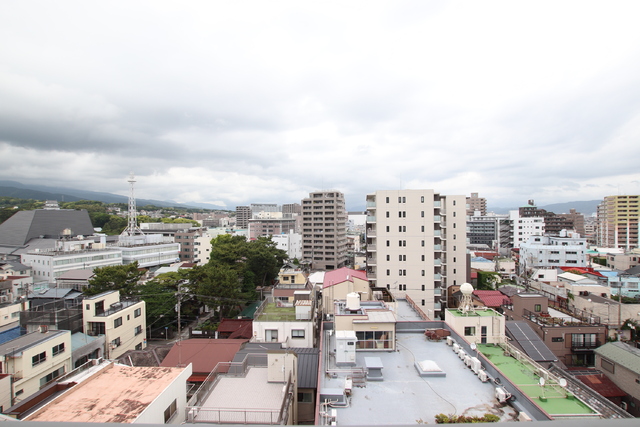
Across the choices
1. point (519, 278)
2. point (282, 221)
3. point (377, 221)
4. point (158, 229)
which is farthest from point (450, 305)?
point (158, 229)

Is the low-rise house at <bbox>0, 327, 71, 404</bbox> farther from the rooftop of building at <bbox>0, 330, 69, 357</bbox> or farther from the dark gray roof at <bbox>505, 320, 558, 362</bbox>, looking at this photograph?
the dark gray roof at <bbox>505, 320, 558, 362</bbox>

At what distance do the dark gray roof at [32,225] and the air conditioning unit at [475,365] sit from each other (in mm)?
50321

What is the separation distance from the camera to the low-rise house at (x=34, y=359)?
9.95m

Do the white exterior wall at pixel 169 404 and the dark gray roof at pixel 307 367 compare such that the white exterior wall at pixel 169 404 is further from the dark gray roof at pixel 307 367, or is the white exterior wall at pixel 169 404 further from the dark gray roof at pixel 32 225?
the dark gray roof at pixel 32 225

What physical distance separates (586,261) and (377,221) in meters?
29.8

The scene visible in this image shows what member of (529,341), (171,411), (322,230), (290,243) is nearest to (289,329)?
(171,411)

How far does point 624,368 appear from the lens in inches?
482

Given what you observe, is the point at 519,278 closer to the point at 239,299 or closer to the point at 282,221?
the point at 239,299

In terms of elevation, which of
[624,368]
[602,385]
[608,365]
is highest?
[624,368]

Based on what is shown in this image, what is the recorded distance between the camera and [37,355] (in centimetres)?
1067

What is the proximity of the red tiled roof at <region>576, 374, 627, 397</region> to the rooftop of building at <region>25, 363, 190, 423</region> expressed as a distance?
14856 millimetres

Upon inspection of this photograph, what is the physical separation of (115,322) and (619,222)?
245 ft

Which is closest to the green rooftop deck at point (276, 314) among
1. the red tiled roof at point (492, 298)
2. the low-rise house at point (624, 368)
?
the low-rise house at point (624, 368)

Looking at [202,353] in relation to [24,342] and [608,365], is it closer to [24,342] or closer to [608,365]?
[24,342]
